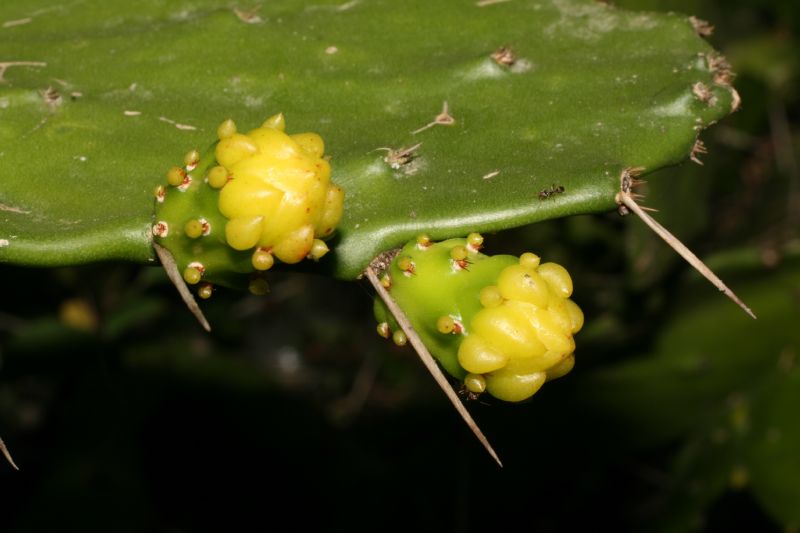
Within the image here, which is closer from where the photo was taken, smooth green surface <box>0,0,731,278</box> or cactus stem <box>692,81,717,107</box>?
smooth green surface <box>0,0,731,278</box>

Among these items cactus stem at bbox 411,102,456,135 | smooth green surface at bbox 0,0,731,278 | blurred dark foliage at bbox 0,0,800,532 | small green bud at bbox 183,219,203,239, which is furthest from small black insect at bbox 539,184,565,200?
blurred dark foliage at bbox 0,0,800,532

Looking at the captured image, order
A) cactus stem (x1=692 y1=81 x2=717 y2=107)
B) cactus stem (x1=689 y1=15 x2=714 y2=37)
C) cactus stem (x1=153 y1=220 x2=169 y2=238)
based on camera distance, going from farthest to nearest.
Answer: cactus stem (x1=689 y1=15 x2=714 y2=37)
cactus stem (x1=692 y1=81 x2=717 y2=107)
cactus stem (x1=153 y1=220 x2=169 y2=238)

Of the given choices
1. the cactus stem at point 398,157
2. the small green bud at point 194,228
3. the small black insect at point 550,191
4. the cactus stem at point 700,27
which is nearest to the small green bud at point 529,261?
the small black insect at point 550,191

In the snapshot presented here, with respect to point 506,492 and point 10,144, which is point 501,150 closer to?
point 10,144

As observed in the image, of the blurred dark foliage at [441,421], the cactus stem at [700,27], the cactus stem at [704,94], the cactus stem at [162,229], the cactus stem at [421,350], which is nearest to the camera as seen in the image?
the cactus stem at [421,350]

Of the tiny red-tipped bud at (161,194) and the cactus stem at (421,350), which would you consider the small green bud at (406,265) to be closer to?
the cactus stem at (421,350)

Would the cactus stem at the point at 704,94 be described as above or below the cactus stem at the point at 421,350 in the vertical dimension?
above

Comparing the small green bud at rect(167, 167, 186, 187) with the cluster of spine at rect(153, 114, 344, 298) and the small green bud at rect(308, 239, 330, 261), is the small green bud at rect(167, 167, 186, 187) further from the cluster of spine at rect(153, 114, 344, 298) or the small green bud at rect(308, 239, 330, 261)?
the small green bud at rect(308, 239, 330, 261)
